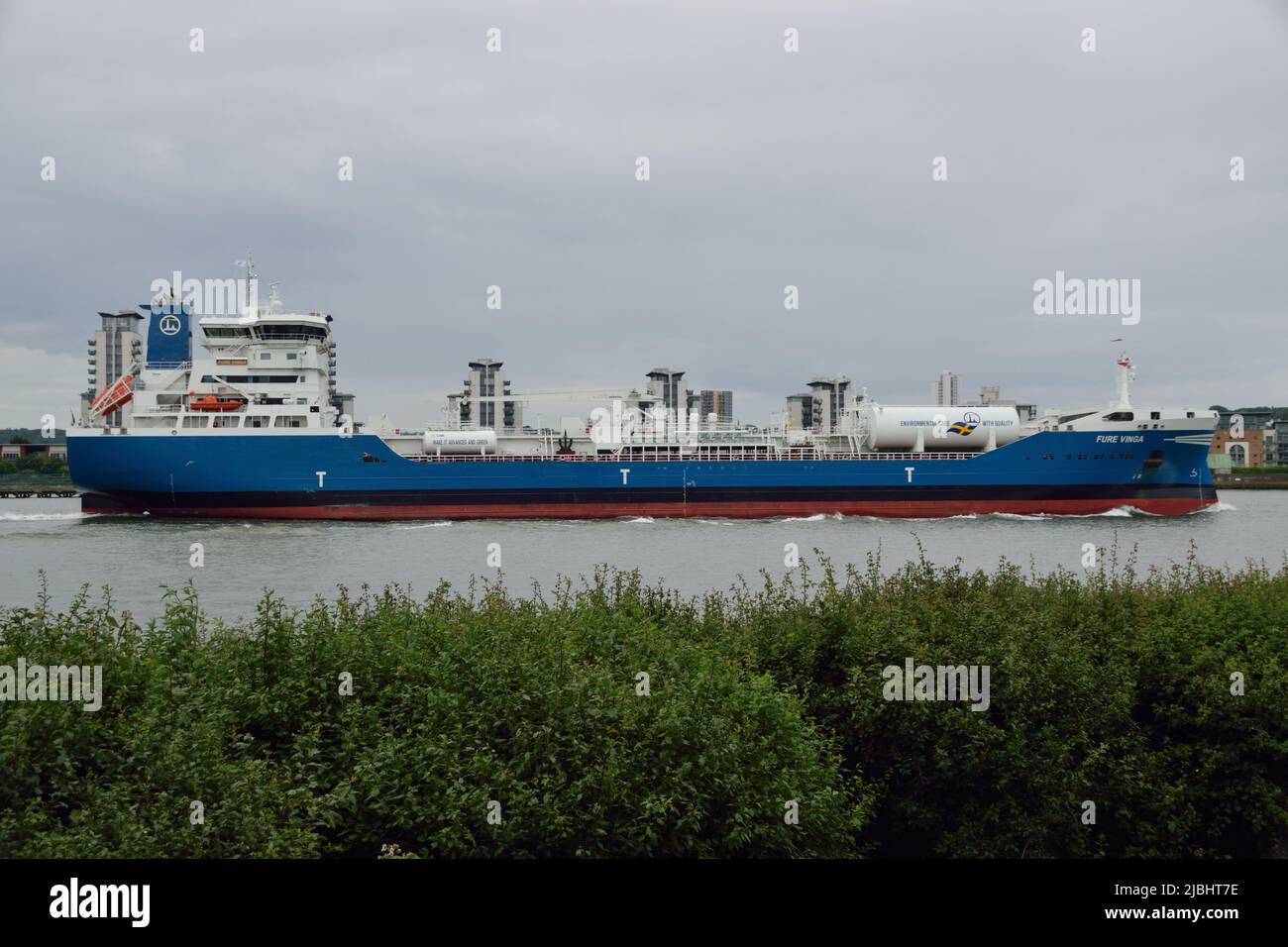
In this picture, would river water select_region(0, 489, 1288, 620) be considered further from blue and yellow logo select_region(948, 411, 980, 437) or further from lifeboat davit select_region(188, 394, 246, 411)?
lifeboat davit select_region(188, 394, 246, 411)

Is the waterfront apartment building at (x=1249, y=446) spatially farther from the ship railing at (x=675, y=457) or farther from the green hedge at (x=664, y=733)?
the green hedge at (x=664, y=733)

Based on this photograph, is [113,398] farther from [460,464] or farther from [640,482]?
[640,482]

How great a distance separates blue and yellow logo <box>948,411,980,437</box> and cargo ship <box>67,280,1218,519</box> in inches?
6.8

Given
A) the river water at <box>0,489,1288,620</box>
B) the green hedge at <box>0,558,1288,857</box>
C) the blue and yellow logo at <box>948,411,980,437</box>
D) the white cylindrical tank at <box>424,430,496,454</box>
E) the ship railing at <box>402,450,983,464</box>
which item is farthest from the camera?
the blue and yellow logo at <box>948,411,980,437</box>

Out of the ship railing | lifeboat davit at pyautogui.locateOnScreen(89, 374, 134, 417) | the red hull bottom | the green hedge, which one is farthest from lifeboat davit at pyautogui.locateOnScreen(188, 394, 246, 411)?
the green hedge

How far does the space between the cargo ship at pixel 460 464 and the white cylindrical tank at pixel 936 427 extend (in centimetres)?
14

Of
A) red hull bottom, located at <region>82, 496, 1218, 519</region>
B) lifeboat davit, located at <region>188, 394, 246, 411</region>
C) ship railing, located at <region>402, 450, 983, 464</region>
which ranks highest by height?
lifeboat davit, located at <region>188, 394, 246, 411</region>

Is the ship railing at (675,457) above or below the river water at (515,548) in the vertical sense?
above

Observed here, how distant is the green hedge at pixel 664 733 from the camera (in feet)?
22.4

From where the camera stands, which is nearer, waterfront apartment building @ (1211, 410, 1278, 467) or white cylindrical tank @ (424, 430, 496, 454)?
white cylindrical tank @ (424, 430, 496, 454)

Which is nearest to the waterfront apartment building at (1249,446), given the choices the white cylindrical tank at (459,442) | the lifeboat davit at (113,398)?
the white cylindrical tank at (459,442)

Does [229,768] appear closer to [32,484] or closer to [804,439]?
[804,439]

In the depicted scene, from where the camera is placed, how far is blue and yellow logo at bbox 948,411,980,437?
5266cm

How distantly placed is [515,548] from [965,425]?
106 feet
